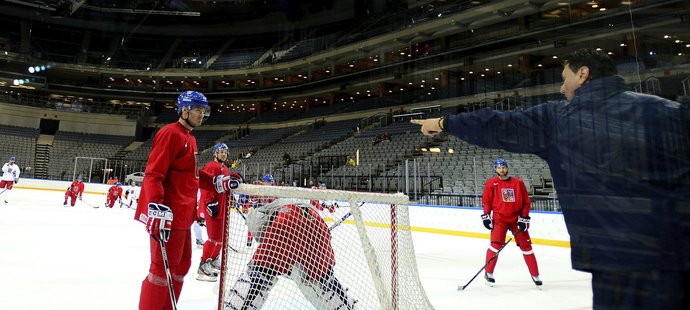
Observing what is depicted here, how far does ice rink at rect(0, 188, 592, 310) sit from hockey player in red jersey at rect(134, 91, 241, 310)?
2.40 ft

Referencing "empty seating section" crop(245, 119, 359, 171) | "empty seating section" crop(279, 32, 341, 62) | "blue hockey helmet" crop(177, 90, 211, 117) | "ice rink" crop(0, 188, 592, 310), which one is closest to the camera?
"blue hockey helmet" crop(177, 90, 211, 117)

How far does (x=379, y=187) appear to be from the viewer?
31.7ft

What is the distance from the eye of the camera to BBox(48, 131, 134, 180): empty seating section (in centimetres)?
1764

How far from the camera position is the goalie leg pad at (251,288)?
197cm

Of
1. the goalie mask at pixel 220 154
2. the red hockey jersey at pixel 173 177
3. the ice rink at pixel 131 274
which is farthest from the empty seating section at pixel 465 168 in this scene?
the red hockey jersey at pixel 173 177

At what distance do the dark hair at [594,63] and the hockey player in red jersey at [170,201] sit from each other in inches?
59.0

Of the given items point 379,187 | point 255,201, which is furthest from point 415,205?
point 255,201

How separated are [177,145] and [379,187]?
7785 millimetres

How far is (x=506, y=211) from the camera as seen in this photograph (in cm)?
399

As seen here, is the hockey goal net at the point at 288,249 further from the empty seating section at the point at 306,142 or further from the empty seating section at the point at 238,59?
the empty seating section at the point at 238,59

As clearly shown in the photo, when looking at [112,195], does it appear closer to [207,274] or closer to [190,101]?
[207,274]

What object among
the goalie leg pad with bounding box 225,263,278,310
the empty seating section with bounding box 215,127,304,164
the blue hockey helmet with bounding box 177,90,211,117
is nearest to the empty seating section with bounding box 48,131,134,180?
the empty seating section with bounding box 215,127,304,164

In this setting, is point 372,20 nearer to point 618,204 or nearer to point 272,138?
point 272,138

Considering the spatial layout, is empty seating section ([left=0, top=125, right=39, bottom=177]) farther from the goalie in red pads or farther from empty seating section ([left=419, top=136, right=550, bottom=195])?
the goalie in red pads
